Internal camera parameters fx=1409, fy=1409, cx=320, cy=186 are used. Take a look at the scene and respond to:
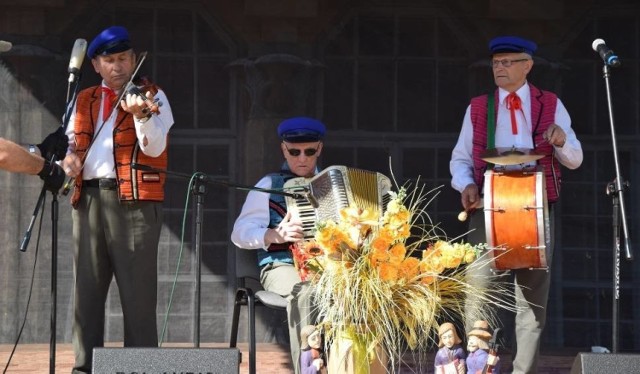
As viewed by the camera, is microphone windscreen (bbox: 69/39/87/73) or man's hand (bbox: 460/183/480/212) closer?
microphone windscreen (bbox: 69/39/87/73)

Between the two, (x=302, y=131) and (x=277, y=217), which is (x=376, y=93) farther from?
(x=277, y=217)

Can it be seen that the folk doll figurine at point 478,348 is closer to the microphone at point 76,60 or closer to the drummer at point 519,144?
the drummer at point 519,144

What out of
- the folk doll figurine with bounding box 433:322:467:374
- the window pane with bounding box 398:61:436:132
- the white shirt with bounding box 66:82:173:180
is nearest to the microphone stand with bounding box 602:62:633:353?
the folk doll figurine with bounding box 433:322:467:374

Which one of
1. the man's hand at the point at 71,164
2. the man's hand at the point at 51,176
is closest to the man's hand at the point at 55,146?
the man's hand at the point at 51,176

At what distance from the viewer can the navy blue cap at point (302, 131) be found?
734 centimetres

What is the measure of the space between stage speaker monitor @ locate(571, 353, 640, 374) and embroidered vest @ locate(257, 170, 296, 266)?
210cm

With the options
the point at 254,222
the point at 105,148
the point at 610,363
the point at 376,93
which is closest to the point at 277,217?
the point at 254,222

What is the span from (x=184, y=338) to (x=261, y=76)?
6.19 feet

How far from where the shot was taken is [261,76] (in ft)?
31.9

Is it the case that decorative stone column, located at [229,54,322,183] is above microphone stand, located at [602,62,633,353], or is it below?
above

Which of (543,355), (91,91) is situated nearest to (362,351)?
(91,91)

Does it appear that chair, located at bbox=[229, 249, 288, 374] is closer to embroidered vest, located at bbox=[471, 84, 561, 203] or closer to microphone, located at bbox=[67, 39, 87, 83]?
embroidered vest, located at bbox=[471, 84, 561, 203]

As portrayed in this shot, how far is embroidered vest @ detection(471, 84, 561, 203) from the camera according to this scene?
23.6ft

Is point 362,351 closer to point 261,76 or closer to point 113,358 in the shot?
point 113,358
